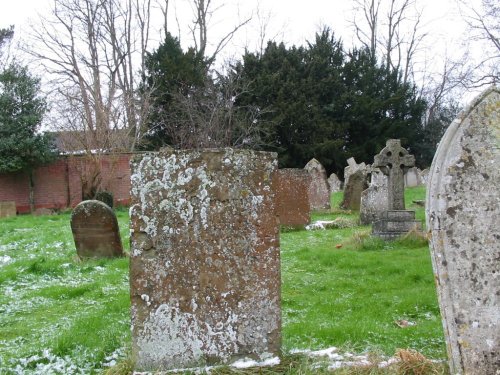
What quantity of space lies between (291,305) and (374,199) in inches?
306

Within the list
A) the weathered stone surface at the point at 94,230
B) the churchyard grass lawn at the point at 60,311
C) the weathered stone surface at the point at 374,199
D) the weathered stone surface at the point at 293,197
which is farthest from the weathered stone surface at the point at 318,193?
the weathered stone surface at the point at 94,230

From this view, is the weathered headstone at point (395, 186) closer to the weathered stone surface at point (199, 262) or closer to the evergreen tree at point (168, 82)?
the weathered stone surface at point (199, 262)

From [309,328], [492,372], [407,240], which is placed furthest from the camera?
[407,240]

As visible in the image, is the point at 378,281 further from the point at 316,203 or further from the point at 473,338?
the point at 316,203

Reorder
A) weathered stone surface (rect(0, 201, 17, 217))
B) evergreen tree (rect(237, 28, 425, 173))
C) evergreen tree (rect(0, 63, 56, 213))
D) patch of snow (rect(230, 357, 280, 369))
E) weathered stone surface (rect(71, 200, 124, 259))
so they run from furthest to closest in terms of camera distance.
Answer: evergreen tree (rect(237, 28, 425, 173)) < evergreen tree (rect(0, 63, 56, 213)) < weathered stone surface (rect(0, 201, 17, 217)) < weathered stone surface (rect(71, 200, 124, 259)) < patch of snow (rect(230, 357, 280, 369))

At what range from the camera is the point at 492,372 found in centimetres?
294

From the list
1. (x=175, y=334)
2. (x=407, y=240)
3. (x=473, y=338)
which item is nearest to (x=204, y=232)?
(x=175, y=334)

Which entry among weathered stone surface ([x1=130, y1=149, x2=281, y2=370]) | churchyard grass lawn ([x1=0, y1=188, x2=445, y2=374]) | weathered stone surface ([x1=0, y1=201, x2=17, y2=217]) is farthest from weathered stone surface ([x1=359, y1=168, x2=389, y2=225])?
weathered stone surface ([x1=0, y1=201, x2=17, y2=217])

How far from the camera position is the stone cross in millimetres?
10734

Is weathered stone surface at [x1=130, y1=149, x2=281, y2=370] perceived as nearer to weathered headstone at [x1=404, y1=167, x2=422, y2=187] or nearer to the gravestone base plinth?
the gravestone base plinth

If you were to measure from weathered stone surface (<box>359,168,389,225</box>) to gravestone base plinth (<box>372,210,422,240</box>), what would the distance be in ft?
7.19

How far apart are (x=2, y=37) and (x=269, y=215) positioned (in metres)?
28.9

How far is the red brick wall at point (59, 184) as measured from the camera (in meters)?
24.8

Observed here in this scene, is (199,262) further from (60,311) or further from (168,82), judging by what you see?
(168,82)
